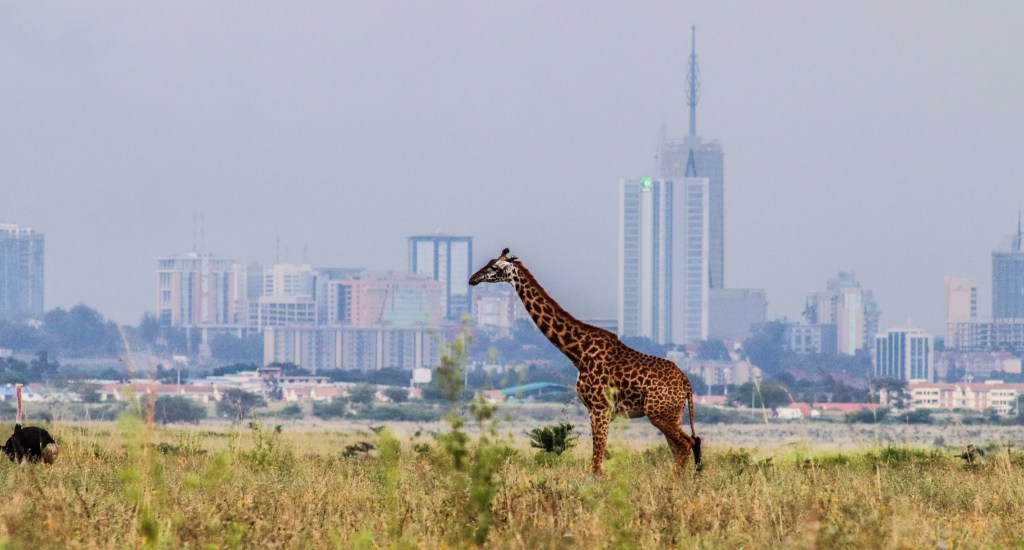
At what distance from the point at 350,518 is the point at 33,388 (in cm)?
19549

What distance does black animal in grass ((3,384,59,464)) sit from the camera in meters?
14.4

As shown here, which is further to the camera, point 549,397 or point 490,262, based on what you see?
point 549,397

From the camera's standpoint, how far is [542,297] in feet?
48.2

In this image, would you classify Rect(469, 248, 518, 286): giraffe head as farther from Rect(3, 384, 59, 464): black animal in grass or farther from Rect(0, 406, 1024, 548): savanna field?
Rect(3, 384, 59, 464): black animal in grass

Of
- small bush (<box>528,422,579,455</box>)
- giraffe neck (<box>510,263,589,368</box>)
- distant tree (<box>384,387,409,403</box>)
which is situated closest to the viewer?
giraffe neck (<box>510,263,589,368</box>)

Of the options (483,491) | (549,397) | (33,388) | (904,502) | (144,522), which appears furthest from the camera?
(33,388)

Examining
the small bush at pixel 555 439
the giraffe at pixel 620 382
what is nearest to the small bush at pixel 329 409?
the small bush at pixel 555 439

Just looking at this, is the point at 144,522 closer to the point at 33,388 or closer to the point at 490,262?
the point at 490,262

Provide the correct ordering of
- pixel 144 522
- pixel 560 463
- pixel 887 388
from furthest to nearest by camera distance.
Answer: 1. pixel 887 388
2. pixel 560 463
3. pixel 144 522

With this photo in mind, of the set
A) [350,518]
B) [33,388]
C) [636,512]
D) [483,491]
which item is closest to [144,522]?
[483,491]

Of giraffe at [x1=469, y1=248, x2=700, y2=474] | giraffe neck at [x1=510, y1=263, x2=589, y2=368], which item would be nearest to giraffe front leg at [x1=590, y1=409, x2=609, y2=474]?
giraffe at [x1=469, y1=248, x2=700, y2=474]

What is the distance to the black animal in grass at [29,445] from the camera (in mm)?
14375

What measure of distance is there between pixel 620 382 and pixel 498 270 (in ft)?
4.97

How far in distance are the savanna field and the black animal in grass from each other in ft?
0.78
